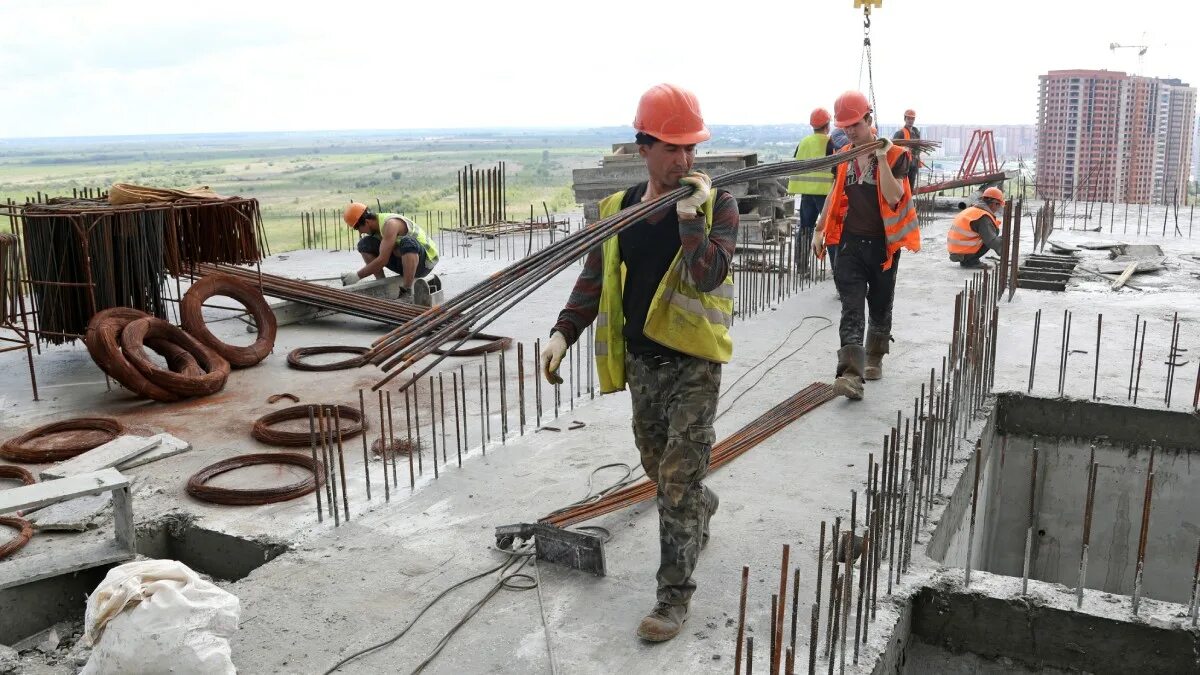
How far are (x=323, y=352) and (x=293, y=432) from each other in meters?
2.45

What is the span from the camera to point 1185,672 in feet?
11.7

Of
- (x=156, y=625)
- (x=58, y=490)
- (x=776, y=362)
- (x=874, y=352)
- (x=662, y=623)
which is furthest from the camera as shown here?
(x=776, y=362)

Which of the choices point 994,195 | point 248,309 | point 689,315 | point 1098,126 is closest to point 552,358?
point 689,315

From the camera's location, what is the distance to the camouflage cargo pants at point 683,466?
3506mm

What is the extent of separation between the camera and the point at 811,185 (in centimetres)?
1021

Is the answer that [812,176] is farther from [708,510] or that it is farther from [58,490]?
[58,490]

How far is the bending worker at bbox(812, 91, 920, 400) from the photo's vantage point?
618cm

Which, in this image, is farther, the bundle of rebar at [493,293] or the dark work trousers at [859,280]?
the dark work trousers at [859,280]

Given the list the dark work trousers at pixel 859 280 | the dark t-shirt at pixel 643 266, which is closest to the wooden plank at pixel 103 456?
the dark t-shirt at pixel 643 266

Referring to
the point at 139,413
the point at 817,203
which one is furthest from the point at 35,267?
the point at 817,203

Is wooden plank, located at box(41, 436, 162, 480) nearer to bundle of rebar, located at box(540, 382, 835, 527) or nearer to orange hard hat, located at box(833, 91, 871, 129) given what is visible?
bundle of rebar, located at box(540, 382, 835, 527)

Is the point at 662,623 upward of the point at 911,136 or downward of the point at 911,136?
downward

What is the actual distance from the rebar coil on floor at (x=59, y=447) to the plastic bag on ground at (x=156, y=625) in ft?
9.35

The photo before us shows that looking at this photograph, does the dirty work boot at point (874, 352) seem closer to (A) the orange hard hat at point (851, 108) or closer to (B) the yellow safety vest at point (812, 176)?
(A) the orange hard hat at point (851, 108)
